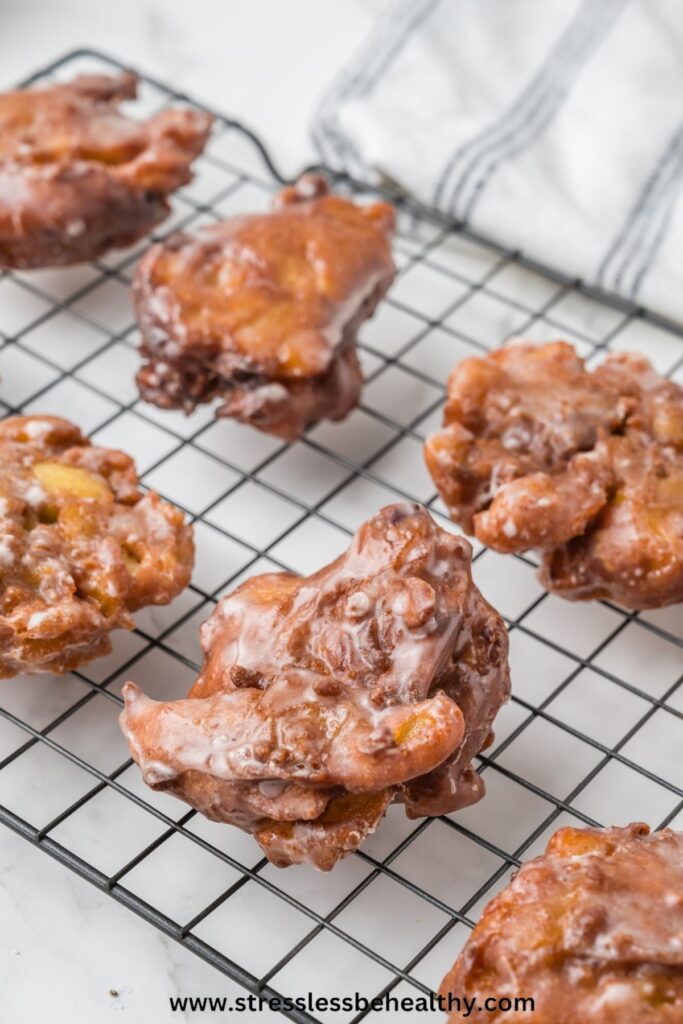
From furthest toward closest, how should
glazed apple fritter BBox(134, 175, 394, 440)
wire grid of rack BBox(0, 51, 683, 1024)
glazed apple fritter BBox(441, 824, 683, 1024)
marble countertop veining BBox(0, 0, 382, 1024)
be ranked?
marble countertop veining BBox(0, 0, 382, 1024), glazed apple fritter BBox(134, 175, 394, 440), wire grid of rack BBox(0, 51, 683, 1024), glazed apple fritter BBox(441, 824, 683, 1024)

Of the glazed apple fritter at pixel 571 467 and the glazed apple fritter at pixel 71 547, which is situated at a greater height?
the glazed apple fritter at pixel 571 467

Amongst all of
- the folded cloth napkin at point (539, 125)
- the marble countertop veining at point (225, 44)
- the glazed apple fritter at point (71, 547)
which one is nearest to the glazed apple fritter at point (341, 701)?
the glazed apple fritter at point (71, 547)

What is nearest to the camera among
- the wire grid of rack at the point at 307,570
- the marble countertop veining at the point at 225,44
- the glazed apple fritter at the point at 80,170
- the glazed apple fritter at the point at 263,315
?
the wire grid of rack at the point at 307,570

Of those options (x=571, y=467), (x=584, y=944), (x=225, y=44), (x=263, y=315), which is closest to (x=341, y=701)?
(x=584, y=944)

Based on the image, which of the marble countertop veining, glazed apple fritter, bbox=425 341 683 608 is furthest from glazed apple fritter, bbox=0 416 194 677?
the marble countertop veining

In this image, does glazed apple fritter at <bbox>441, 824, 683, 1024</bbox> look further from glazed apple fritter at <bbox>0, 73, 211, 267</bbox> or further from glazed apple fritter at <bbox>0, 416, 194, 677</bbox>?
glazed apple fritter at <bbox>0, 73, 211, 267</bbox>

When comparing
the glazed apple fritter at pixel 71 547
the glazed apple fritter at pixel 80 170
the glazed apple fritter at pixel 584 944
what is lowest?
the glazed apple fritter at pixel 71 547

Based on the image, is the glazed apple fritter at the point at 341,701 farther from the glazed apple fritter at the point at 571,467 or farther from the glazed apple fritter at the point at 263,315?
the glazed apple fritter at the point at 263,315
